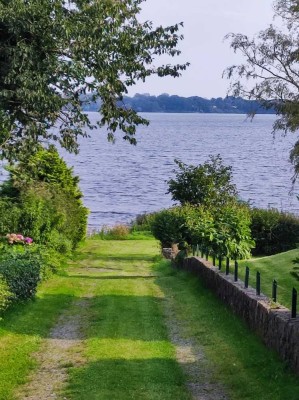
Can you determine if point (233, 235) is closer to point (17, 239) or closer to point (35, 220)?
point (35, 220)

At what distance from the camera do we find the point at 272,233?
1341 inches

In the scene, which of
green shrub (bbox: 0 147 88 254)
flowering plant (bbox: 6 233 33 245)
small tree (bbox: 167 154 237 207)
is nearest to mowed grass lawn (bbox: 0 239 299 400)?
flowering plant (bbox: 6 233 33 245)

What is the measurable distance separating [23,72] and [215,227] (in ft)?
46.2

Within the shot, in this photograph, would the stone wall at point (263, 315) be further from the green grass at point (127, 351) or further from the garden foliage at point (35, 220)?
the garden foliage at point (35, 220)

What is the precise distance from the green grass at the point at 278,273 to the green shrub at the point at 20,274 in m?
6.13

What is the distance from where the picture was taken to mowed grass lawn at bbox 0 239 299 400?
9.67 m

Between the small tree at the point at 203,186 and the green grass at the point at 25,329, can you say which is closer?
the green grass at the point at 25,329

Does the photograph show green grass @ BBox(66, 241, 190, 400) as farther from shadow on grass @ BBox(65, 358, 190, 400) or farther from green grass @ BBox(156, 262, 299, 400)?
green grass @ BBox(156, 262, 299, 400)

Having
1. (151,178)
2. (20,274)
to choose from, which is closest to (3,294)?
(20,274)

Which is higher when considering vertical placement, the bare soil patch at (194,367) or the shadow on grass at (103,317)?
the bare soil patch at (194,367)

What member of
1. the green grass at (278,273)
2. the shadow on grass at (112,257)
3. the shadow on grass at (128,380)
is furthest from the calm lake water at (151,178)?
the shadow on grass at (128,380)

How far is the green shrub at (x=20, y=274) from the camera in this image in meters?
16.4

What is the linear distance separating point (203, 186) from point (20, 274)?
57.2ft

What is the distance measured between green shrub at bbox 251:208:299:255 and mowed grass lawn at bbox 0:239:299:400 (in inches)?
476
